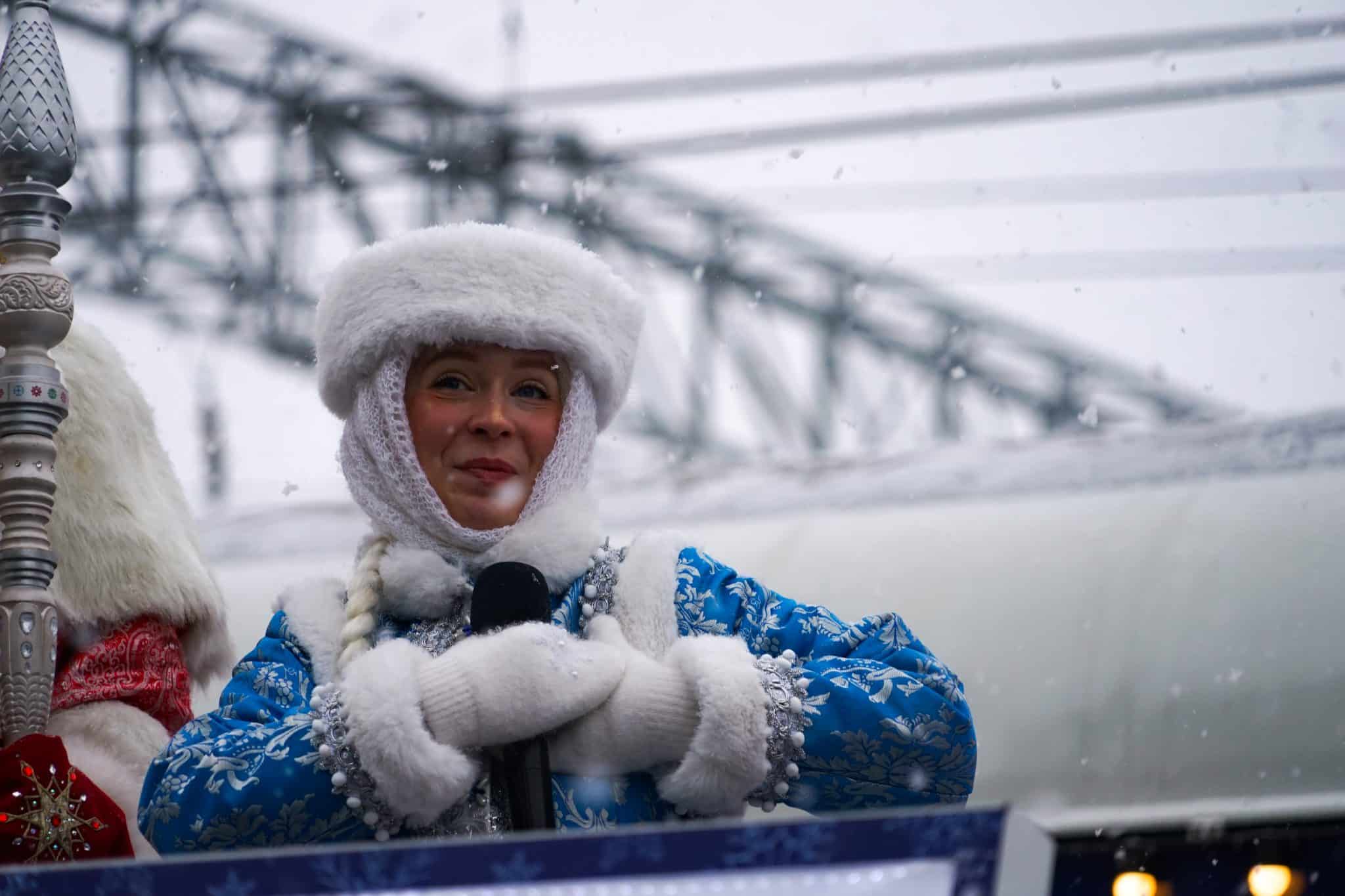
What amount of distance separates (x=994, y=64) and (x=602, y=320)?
3348 millimetres

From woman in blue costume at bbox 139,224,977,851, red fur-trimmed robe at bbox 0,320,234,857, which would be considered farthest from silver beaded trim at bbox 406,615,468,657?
red fur-trimmed robe at bbox 0,320,234,857

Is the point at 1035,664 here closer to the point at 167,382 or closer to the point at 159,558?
the point at 159,558

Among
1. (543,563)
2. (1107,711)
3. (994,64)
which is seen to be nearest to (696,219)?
(994,64)

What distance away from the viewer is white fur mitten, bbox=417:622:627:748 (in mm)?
1712

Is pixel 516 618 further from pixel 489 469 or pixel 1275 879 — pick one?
pixel 1275 879

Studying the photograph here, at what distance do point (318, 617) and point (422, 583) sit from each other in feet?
0.50

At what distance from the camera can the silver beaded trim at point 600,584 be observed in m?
1.99

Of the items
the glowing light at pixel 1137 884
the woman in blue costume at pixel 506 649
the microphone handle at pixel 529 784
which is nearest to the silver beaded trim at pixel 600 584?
the woman in blue costume at pixel 506 649

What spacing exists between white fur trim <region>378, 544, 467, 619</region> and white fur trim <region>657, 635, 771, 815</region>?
34 cm

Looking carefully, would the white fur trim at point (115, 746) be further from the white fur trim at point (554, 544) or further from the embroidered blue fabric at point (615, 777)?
the white fur trim at point (554, 544)

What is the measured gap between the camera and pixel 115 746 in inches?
87.8

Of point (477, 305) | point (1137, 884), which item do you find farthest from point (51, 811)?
point (1137, 884)

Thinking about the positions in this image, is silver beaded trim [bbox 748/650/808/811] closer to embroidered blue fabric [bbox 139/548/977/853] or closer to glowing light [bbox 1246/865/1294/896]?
embroidered blue fabric [bbox 139/548/977/853]

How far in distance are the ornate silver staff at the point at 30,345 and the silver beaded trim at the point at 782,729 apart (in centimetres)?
97
